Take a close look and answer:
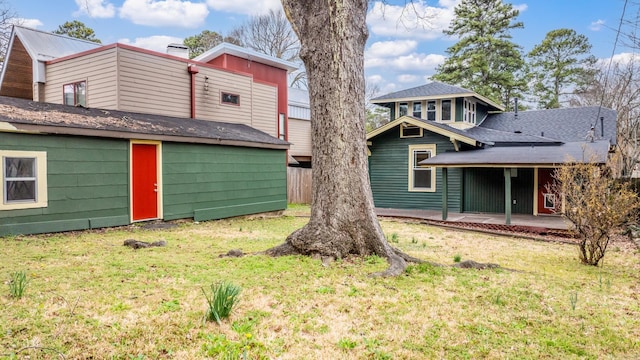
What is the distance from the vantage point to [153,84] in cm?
1294

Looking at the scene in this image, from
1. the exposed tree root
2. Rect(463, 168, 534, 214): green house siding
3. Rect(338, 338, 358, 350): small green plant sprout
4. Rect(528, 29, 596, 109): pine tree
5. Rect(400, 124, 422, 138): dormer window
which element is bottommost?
Rect(338, 338, 358, 350): small green plant sprout

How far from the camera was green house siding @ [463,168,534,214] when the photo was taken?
14977 mm

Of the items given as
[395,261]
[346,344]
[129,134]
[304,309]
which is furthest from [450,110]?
[346,344]

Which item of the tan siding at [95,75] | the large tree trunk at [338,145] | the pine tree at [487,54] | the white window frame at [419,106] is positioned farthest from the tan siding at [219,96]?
the pine tree at [487,54]

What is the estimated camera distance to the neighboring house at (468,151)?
1393 centimetres

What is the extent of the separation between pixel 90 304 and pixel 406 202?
14.0m

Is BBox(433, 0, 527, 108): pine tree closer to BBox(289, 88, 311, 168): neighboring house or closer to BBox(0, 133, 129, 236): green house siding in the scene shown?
BBox(289, 88, 311, 168): neighboring house

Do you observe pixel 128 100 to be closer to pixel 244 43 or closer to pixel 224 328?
pixel 224 328

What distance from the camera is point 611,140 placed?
52.1ft

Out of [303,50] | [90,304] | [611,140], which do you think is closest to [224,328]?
[90,304]

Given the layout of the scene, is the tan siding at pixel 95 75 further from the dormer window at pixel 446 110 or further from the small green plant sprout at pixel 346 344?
the dormer window at pixel 446 110

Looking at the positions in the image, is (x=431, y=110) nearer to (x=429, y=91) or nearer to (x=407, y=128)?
(x=429, y=91)

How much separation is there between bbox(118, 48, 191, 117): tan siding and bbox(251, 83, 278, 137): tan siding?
338 cm

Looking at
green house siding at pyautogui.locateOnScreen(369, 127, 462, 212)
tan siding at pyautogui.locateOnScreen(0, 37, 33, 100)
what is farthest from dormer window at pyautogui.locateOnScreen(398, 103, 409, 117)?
tan siding at pyautogui.locateOnScreen(0, 37, 33, 100)
